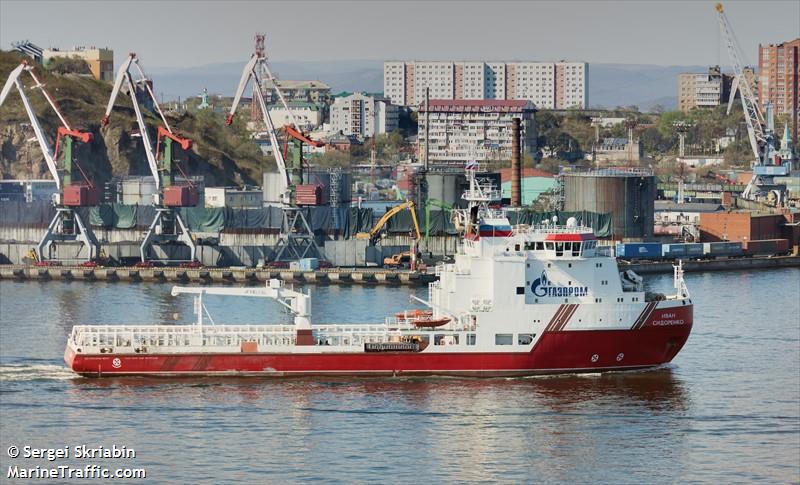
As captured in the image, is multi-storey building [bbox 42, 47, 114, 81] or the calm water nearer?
the calm water

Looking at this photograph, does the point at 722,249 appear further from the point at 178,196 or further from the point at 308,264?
the point at 178,196

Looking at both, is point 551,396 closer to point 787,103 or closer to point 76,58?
point 76,58

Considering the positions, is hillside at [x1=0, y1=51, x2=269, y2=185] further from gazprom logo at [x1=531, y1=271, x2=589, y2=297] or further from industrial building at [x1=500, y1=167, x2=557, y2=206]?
gazprom logo at [x1=531, y1=271, x2=589, y2=297]

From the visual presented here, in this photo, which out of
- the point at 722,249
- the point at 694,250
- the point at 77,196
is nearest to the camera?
the point at 77,196

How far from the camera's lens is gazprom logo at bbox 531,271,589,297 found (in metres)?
39.3

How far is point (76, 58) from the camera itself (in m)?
126

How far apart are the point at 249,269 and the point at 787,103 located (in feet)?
373

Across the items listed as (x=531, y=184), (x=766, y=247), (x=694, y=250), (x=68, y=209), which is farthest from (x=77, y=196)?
(x=531, y=184)

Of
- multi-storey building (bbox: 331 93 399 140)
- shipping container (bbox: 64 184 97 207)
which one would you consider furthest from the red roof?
shipping container (bbox: 64 184 97 207)

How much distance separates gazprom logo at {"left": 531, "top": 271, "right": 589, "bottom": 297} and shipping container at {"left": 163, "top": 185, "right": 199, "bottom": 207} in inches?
1225

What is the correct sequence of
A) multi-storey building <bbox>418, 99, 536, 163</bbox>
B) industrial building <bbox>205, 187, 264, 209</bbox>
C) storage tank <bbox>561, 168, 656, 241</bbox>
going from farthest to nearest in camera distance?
multi-storey building <bbox>418, 99, 536, 163</bbox>, industrial building <bbox>205, 187, 264, 209</bbox>, storage tank <bbox>561, 168, 656, 241</bbox>

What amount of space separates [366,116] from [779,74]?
45071 millimetres

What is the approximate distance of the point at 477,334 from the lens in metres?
38.9

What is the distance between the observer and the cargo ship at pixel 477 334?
38875 mm
